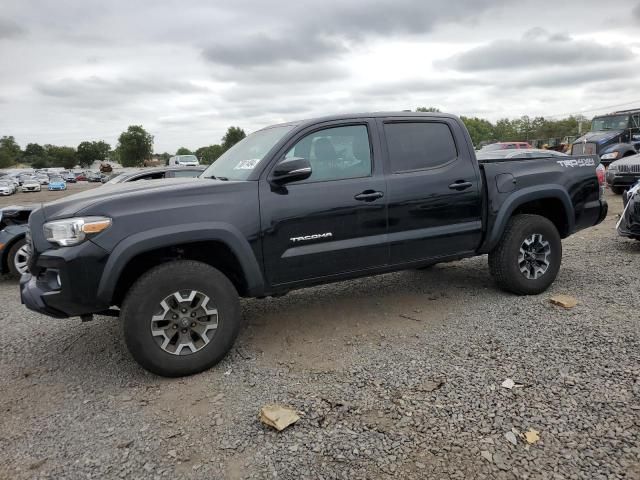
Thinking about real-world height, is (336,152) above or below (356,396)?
above

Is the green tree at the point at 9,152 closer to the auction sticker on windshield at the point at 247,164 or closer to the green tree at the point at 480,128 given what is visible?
the green tree at the point at 480,128

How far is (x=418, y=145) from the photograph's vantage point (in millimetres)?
4500

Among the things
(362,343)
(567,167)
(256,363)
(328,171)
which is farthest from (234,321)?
(567,167)

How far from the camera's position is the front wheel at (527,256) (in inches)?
191

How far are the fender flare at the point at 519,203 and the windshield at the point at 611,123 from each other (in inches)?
706

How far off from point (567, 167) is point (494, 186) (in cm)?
104

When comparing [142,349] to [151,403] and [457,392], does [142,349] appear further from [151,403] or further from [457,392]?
[457,392]

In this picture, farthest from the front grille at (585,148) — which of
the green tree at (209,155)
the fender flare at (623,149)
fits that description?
the green tree at (209,155)

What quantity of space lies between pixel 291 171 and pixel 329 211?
1.56 ft

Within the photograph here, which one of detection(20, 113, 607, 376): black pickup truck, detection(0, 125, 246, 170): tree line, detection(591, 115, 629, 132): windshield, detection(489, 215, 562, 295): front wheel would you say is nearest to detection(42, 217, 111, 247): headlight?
detection(20, 113, 607, 376): black pickup truck

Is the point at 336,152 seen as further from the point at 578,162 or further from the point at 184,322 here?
the point at 578,162

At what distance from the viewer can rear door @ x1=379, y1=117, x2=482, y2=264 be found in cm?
426

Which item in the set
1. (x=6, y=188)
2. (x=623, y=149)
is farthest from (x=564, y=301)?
(x=6, y=188)

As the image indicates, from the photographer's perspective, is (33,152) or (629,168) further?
(33,152)
